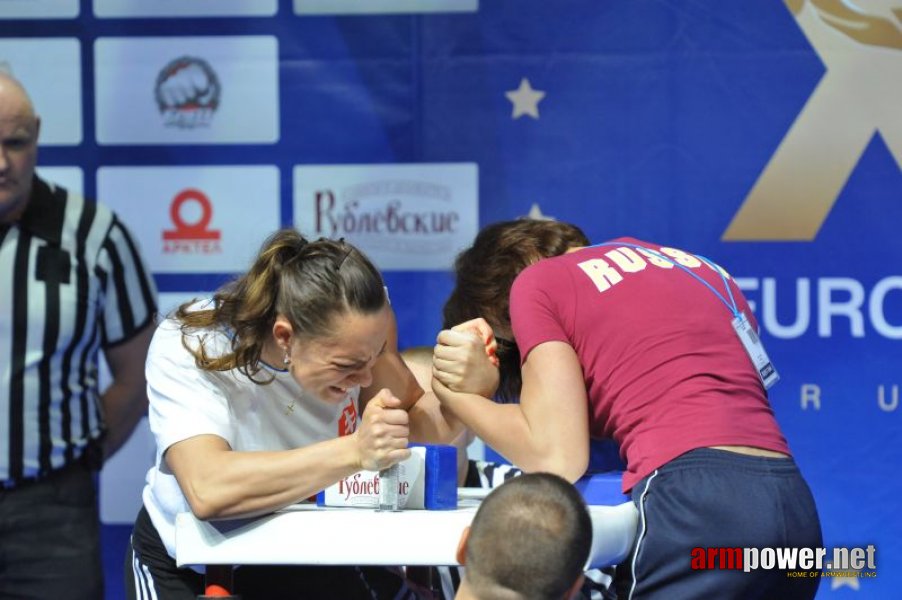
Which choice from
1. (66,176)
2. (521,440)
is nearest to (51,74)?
(66,176)

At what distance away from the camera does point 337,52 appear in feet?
12.3

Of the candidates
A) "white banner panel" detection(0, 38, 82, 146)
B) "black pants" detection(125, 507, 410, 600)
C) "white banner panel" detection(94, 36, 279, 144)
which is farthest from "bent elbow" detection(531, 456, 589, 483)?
"white banner panel" detection(0, 38, 82, 146)

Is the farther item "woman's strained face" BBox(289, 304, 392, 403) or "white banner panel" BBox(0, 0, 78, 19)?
"white banner panel" BBox(0, 0, 78, 19)

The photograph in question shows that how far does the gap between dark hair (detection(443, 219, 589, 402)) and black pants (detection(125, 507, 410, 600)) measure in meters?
0.48

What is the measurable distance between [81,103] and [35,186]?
19.0 inches

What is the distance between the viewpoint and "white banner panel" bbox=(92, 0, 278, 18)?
3746mm

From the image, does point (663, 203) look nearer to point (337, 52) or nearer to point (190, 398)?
point (337, 52)

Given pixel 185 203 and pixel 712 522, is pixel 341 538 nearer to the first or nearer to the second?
pixel 712 522

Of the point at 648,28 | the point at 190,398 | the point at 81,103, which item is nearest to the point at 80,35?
the point at 81,103

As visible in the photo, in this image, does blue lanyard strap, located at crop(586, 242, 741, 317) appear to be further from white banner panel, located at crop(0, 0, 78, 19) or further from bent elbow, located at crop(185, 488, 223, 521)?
white banner panel, located at crop(0, 0, 78, 19)

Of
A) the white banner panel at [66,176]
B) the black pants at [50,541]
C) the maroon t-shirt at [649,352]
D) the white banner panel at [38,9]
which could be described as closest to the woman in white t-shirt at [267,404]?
the maroon t-shirt at [649,352]

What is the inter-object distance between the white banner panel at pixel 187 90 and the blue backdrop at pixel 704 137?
32mm

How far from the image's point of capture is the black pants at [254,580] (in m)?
2.34

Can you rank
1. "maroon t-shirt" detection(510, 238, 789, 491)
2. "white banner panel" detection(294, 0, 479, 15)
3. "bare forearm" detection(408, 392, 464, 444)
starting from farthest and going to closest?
"white banner panel" detection(294, 0, 479, 15), "bare forearm" detection(408, 392, 464, 444), "maroon t-shirt" detection(510, 238, 789, 491)
